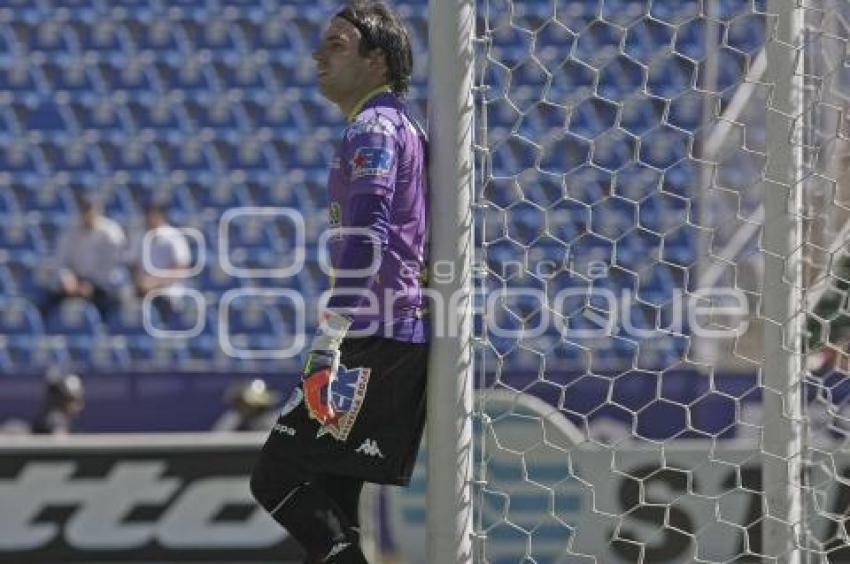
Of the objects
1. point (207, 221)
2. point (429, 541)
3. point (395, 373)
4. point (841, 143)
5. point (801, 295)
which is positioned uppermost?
point (207, 221)

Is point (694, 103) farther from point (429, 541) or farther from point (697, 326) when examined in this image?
point (429, 541)

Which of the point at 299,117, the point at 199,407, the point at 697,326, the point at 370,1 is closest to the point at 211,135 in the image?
the point at 299,117

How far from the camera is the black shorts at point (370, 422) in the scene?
12.1ft

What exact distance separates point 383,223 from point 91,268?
6861 millimetres

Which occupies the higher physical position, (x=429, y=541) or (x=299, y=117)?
(x=299, y=117)

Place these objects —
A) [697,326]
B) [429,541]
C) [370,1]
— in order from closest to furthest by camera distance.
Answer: [429,541]
[370,1]
[697,326]

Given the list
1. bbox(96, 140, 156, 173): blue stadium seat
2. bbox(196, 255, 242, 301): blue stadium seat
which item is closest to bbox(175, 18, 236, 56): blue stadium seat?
A: bbox(96, 140, 156, 173): blue stadium seat

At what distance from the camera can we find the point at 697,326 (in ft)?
21.6

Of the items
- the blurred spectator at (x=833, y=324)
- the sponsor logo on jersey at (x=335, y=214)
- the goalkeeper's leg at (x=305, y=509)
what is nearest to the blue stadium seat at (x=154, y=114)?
the blurred spectator at (x=833, y=324)

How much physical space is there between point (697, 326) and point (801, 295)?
2.89m

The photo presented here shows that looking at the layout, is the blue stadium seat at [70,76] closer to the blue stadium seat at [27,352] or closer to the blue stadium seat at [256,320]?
the blue stadium seat at [27,352]

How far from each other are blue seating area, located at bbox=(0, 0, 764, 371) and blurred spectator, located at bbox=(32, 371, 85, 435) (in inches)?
54.9

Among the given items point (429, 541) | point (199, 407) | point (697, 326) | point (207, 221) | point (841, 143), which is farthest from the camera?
point (207, 221)

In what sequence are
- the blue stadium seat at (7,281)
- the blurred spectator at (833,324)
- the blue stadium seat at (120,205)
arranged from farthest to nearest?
the blue stadium seat at (120,205) < the blue stadium seat at (7,281) < the blurred spectator at (833,324)
